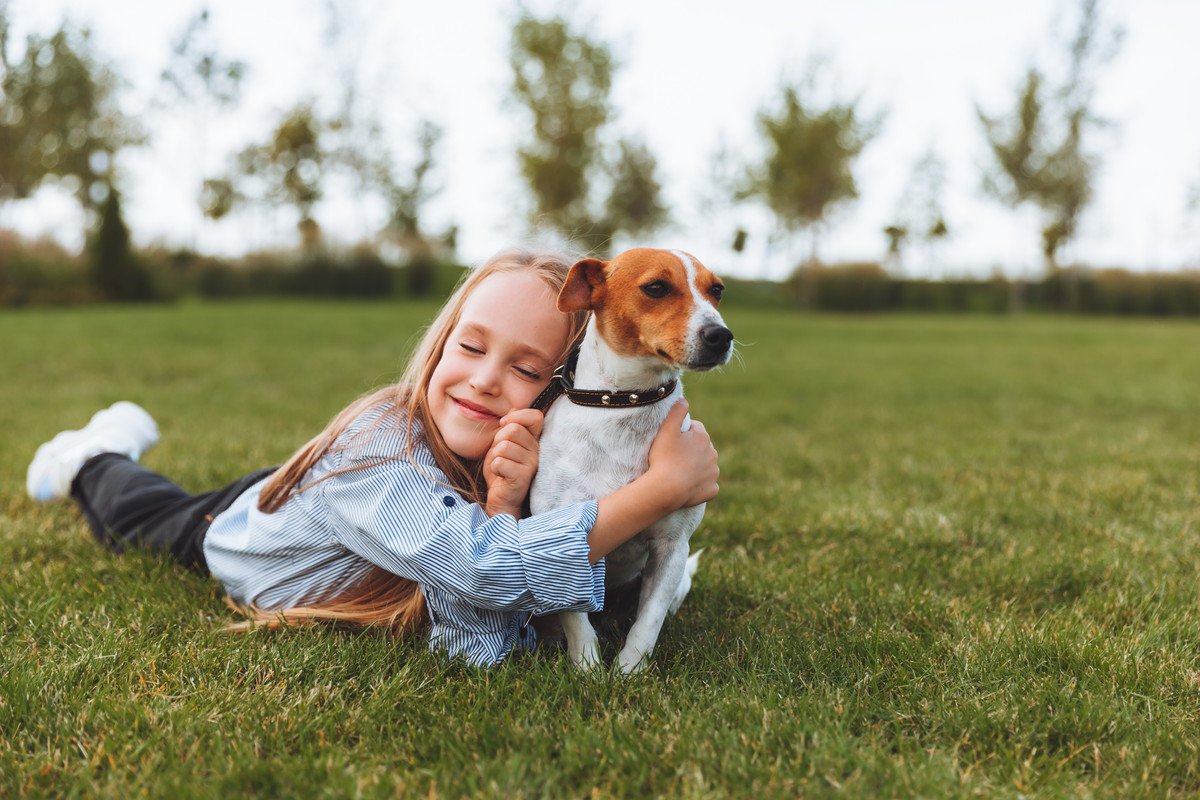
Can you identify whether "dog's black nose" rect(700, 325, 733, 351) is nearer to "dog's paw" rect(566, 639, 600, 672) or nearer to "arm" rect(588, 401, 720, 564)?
"arm" rect(588, 401, 720, 564)

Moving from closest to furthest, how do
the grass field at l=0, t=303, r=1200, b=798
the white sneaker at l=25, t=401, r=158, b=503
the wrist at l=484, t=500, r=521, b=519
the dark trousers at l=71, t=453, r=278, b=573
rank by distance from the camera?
the grass field at l=0, t=303, r=1200, b=798, the wrist at l=484, t=500, r=521, b=519, the dark trousers at l=71, t=453, r=278, b=573, the white sneaker at l=25, t=401, r=158, b=503

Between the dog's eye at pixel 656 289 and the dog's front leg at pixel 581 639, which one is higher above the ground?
the dog's eye at pixel 656 289

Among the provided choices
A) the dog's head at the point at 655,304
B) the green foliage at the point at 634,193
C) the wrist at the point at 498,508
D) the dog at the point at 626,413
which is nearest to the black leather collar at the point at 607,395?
the dog at the point at 626,413

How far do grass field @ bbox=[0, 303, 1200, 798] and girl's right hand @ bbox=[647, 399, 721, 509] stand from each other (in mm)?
515

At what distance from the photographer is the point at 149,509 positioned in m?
3.73

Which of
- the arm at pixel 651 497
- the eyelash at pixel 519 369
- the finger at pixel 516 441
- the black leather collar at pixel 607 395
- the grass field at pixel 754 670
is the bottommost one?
the grass field at pixel 754 670

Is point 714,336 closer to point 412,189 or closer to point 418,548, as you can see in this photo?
point 418,548

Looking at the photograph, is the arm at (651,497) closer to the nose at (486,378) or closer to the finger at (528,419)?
the finger at (528,419)

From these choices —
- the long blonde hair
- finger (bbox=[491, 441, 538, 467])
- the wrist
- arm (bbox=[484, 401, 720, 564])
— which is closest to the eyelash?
the long blonde hair

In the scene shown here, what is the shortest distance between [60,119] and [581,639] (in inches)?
1462

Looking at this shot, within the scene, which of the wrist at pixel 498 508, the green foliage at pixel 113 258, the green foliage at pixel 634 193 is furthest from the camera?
the green foliage at pixel 634 193

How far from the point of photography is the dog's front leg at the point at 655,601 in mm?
2480

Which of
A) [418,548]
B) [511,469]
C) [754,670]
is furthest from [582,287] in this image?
[754,670]

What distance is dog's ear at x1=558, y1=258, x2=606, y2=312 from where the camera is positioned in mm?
2543
